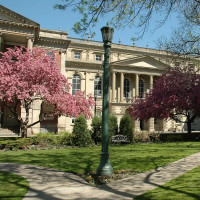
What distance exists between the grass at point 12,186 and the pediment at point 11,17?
22.0 m

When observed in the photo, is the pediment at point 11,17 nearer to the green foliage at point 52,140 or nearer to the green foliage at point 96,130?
the green foliage at point 52,140

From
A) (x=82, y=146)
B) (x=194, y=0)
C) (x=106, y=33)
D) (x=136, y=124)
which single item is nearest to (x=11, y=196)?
(x=106, y=33)

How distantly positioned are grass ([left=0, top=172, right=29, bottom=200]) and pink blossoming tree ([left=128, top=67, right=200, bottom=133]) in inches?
717

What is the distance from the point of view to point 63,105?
58.0 ft

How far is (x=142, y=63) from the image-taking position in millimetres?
40844

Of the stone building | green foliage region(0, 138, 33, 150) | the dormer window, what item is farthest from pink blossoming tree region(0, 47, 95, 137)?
the dormer window

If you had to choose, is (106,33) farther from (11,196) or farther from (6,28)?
(6,28)

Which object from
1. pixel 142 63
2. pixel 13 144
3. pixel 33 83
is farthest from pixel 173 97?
pixel 142 63

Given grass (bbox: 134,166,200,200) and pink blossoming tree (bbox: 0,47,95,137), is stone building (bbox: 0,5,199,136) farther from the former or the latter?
grass (bbox: 134,166,200,200)

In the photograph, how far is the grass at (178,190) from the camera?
5.16m

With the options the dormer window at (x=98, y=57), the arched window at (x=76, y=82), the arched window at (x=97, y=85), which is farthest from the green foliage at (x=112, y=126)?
the dormer window at (x=98, y=57)

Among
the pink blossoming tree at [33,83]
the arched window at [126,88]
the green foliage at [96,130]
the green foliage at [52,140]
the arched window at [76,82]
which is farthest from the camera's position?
the arched window at [126,88]

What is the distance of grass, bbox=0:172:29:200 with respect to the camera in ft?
17.3

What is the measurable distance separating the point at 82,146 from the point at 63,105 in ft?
11.6
